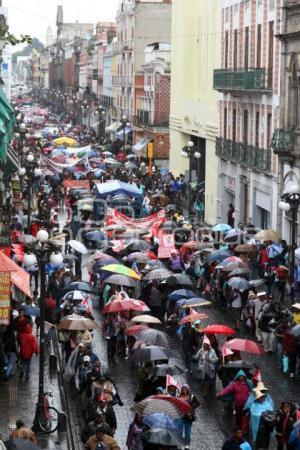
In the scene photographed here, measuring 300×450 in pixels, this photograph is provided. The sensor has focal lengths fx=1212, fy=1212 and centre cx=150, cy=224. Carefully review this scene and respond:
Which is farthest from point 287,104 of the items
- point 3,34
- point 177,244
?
point 3,34

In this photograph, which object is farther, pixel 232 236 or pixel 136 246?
pixel 232 236

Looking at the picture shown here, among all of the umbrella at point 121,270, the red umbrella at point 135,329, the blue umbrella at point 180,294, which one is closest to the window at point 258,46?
the umbrella at point 121,270

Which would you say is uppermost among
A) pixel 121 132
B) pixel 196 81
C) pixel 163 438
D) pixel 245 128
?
pixel 196 81

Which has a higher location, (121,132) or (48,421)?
(121,132)

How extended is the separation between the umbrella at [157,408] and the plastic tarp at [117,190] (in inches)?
1237

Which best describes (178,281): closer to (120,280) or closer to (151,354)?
(120,280)

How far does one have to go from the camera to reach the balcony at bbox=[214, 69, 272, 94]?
47500 mm

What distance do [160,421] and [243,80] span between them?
1351 inches

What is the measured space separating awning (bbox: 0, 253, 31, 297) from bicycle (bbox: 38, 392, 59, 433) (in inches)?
152

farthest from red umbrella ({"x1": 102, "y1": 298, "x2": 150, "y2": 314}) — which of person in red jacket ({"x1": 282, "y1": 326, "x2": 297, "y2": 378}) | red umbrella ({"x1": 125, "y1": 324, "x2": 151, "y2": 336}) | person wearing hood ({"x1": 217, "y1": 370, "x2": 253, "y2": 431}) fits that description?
person wearing hood ({"x1": 217, "y1": 370, "x2": 253, "y2": 431})

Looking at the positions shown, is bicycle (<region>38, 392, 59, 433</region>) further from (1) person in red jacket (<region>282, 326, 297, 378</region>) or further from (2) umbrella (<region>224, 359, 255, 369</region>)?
(1) person in red jacket (<region>282, 326, 297, 378</region>)

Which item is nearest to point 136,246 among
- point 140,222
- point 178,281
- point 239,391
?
point 140,222

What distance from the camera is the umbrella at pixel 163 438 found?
17.1 metres

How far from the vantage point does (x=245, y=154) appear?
5134cm
